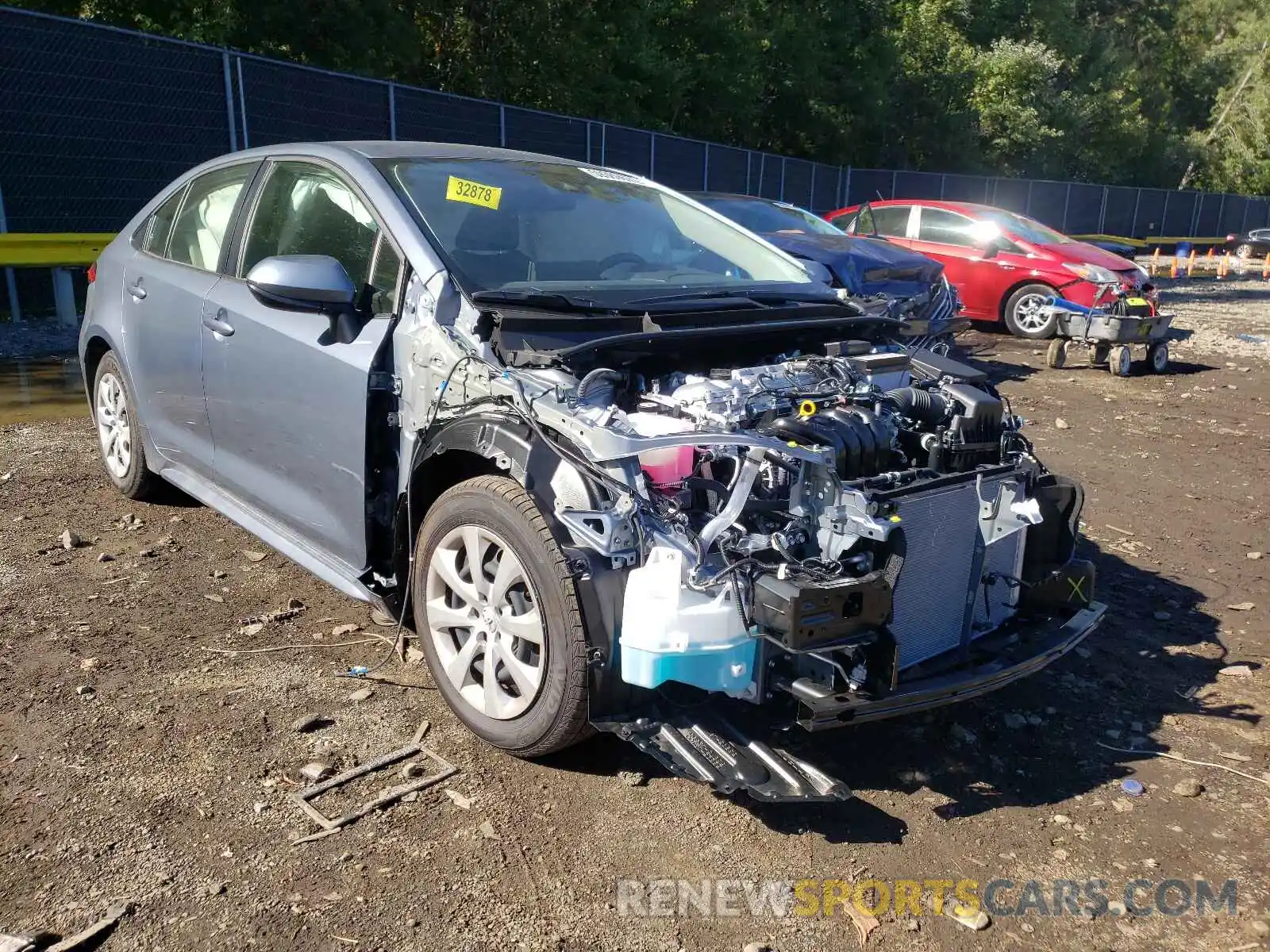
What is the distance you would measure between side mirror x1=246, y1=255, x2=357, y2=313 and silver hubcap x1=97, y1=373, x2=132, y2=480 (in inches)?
85.3

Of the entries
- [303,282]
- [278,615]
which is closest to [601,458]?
[303,282]

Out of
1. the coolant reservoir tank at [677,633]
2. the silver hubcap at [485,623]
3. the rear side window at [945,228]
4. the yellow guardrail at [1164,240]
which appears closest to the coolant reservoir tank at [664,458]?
the coolant reservoir tank at [677,633]

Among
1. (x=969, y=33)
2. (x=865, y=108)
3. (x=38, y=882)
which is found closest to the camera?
(x=38, y=882)

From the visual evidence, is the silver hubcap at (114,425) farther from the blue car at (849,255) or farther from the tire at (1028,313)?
the tire at (1028,313)

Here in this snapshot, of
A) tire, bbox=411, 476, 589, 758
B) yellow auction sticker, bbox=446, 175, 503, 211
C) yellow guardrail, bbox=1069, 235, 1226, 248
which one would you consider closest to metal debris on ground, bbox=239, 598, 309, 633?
tire, bbox=411, 476, 589, 758

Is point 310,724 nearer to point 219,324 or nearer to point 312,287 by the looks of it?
point 312,287

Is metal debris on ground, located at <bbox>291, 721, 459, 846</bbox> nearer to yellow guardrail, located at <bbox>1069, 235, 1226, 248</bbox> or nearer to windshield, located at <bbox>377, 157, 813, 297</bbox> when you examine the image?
windshield, located at <bbox>377, 157, 813, 297</bbox>

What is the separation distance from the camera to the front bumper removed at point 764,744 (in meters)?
2.84

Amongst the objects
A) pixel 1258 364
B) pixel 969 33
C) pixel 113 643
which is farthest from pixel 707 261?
pixel 969 33

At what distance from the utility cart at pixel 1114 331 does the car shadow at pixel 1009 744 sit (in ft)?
24.4

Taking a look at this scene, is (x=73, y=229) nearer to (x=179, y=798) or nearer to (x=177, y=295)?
(x=177, y=295)

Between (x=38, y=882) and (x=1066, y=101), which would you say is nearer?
(x=38, y=882)

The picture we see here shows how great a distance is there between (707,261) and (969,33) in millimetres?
37868

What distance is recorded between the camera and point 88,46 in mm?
10859
